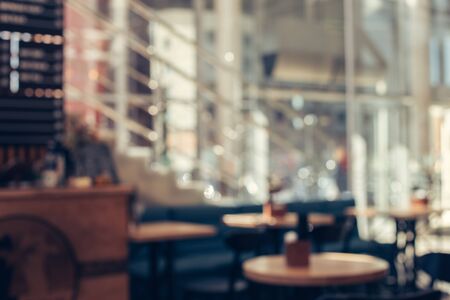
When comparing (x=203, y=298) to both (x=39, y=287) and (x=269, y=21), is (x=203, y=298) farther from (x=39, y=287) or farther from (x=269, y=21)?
(x=269, y=21)

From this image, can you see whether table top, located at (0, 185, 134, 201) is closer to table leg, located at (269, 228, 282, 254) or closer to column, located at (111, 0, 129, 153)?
table leg, located at (269, 228, 282, 254)

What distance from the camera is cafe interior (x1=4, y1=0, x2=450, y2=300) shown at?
406 centimetres

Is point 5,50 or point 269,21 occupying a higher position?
point 269,21

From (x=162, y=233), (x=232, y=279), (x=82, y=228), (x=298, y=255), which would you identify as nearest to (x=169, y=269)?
(x=162, y=233)

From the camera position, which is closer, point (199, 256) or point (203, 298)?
point (203, 298)

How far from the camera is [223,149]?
8.05 meters

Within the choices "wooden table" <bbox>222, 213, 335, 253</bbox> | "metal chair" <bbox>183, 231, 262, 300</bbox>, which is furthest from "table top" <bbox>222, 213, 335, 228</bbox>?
"metal chair" <bbox>183, 231, 262, 300</bbox>

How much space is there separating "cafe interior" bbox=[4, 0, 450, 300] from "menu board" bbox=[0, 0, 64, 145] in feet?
0.03

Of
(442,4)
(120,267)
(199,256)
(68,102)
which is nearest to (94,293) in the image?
(120,267)

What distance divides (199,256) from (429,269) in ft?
7.29

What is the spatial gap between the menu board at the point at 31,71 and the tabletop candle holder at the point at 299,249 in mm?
2464

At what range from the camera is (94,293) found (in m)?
4.14

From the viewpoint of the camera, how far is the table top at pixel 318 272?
2.95 metres

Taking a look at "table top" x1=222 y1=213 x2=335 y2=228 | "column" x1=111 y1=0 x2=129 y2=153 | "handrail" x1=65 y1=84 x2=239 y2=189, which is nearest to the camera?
"table top" x1=222 y1=213 x2=335 y2=228
